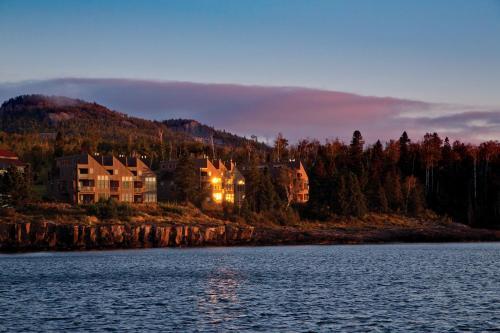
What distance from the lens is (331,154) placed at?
6905 inches

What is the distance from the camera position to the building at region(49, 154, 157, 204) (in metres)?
128

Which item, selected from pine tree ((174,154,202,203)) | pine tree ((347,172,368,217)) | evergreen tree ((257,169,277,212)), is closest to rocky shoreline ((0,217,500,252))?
pine tree ((347,172,368,217))

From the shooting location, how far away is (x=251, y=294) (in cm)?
4862

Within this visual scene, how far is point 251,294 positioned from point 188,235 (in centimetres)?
6011

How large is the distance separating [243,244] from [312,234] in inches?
554

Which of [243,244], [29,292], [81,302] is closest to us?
[81,302]

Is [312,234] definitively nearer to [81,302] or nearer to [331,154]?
[331,154]

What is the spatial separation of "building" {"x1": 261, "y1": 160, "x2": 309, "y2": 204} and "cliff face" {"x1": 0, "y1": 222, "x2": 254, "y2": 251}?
123 ft

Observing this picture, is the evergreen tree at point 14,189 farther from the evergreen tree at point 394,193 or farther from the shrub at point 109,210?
the evergreen tree at point 394,193

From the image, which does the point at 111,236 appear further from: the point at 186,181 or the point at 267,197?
the point at 267,197

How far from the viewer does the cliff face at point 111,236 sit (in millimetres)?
95875

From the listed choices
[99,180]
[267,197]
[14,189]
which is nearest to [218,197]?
[267,197]

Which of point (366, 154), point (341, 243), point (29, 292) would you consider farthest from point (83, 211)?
point (366, 154)

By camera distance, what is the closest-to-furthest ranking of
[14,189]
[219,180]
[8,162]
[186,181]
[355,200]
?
1. [14,189]
2. [186,181]
3. [355,200]
4. [8,162]
5. [219,180]
